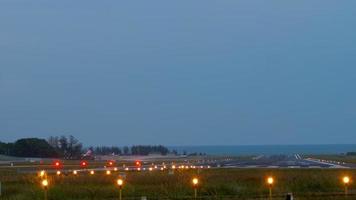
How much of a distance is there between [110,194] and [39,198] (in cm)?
340

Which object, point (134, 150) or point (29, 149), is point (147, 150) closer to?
point (134, 150)

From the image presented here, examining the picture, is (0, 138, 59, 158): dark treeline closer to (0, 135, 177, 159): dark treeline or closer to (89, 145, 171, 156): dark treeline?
(0, 135, 177, 159): dark treeline

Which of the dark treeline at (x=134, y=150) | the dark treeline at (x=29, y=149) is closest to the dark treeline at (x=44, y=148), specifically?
the dark treeline at (x=29, y=149)

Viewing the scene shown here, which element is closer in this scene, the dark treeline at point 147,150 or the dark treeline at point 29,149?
the dark treeline at point 29,149

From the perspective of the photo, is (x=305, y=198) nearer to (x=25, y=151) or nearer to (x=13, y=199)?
(x=13, y=199)

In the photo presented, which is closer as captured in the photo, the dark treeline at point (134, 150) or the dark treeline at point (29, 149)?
the dark treeline at point (29, 149)

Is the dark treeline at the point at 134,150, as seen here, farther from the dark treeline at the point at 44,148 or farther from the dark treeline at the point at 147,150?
the dark treeline at the point at 44,148

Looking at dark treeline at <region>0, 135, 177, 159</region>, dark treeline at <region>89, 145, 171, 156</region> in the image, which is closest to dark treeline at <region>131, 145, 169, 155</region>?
dark treeline at <region>89, 145, 171, 156</region>

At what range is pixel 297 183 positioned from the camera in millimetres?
40094

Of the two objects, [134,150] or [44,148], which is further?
[134,150]

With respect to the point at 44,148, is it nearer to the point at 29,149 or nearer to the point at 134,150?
the point at 29,149

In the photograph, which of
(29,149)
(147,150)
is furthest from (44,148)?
(147,150)

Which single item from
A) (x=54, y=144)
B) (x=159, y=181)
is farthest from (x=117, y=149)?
(x=159, y=181)

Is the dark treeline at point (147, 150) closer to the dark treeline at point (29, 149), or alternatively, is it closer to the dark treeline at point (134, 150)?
the dark treeline at point (134, 150)
